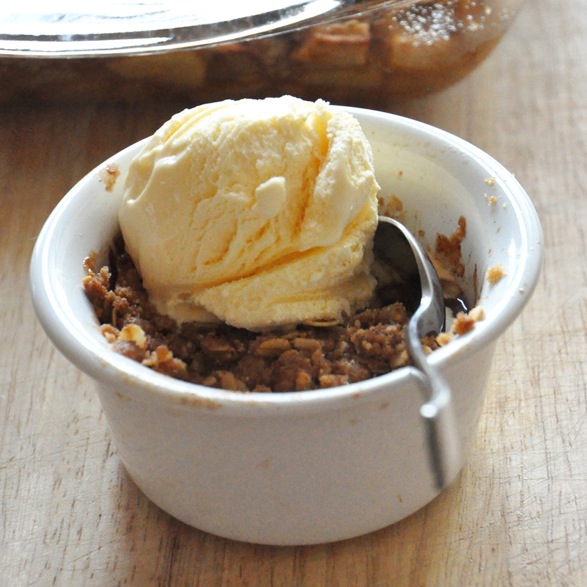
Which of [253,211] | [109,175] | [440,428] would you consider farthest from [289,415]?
[109,175]

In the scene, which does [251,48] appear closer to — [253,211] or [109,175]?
[109,175]

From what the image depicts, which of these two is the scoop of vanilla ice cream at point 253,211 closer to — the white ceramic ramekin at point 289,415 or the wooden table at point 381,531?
the white ceramic ramekin at point 289,415

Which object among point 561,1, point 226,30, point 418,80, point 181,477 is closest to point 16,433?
point 181,477

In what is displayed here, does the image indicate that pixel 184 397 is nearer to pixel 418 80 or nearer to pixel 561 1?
pixel 418 80

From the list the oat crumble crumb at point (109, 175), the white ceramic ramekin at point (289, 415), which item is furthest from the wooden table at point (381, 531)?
the oat crumble crumb at point (109, 175)

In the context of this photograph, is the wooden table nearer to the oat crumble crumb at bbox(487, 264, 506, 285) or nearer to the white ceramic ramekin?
the white ceramic ramekin
